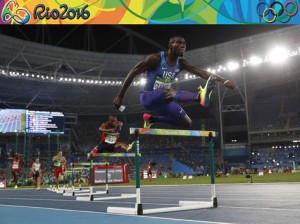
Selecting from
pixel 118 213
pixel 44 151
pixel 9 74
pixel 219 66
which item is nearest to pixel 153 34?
pixel 219 66

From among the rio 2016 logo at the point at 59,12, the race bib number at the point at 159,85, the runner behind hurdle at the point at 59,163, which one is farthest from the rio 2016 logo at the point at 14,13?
the race bib number at the point at 159,85

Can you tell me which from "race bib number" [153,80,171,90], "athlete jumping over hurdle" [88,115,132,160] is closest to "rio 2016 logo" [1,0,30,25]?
"athlete jumping over hurdle" [88,115,132,160]

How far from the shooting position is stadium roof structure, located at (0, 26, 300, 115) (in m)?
30.3

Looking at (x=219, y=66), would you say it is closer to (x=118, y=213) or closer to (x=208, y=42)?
(x=208, y=42)

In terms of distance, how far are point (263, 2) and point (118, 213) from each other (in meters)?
17.7

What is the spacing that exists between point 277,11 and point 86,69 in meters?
19.1

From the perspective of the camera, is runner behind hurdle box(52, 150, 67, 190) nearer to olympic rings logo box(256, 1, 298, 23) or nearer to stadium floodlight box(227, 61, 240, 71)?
olympic rings logo box(256, 1, 298, 23)

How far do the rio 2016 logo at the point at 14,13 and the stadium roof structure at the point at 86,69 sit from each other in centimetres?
827

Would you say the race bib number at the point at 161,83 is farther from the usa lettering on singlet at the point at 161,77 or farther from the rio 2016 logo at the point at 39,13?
the rio 2016 logo at the point at 39,13

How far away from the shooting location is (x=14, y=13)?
62.8 ft

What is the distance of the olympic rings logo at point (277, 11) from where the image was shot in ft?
68.2

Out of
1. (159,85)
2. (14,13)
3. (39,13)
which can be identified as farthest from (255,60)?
(159,85)

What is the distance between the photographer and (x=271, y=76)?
36312 mm

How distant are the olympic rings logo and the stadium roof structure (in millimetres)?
7587
